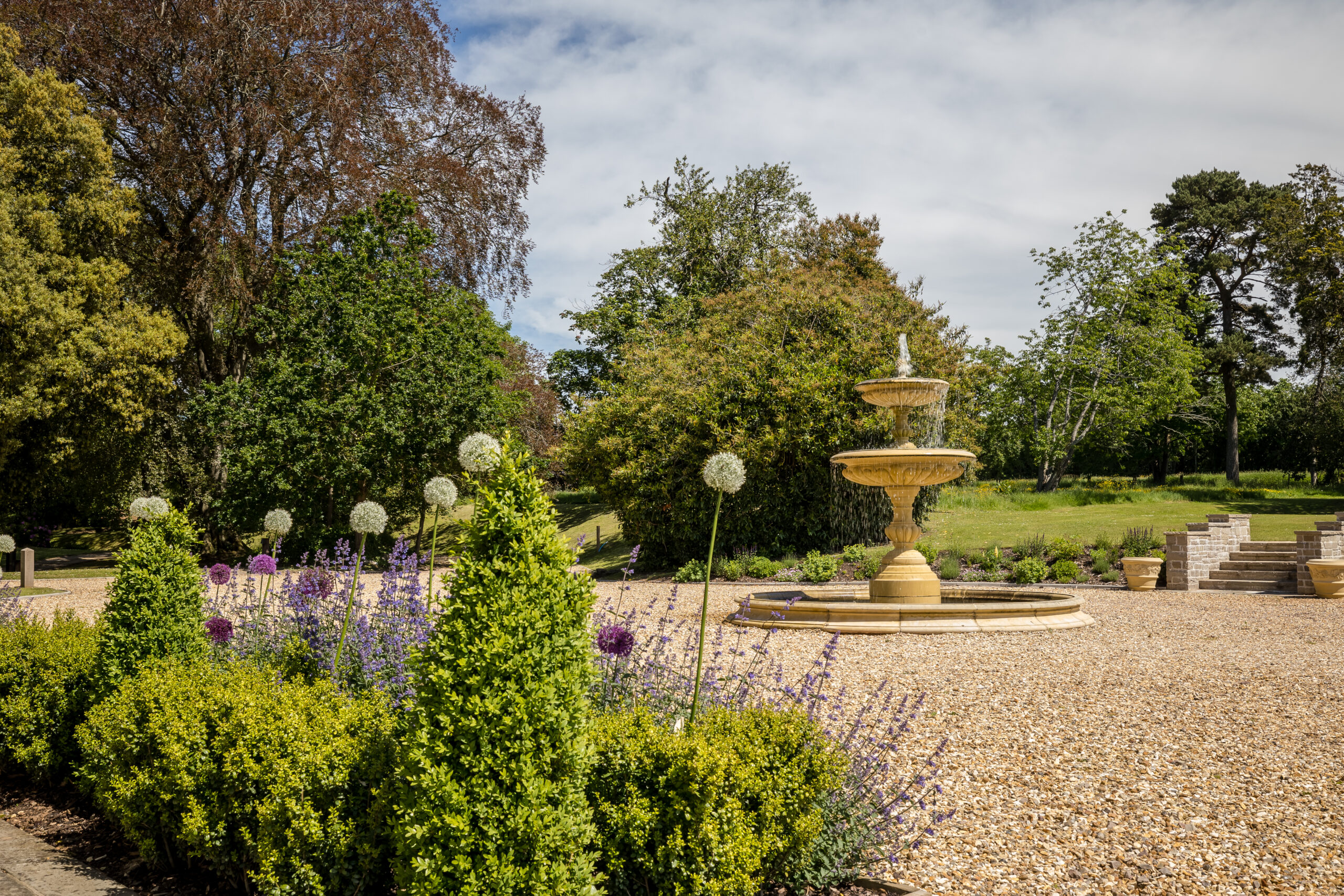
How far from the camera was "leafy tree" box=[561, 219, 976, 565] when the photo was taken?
670 inches

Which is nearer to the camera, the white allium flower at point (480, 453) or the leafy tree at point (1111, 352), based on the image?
the white allium flower at point (480, 453)

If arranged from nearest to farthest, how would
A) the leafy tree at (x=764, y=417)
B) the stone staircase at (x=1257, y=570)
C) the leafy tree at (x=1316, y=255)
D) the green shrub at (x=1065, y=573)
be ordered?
the stone staircase at (x=1257, y=570) < the green shrub at (x=1065, y=573) < the leafy tree at (x=764, y=417) < the leafy tree at (x=1316, y=255)

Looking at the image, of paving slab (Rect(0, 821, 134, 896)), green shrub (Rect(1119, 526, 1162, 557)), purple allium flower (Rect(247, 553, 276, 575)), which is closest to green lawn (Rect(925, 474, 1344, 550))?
green shrub (Rect(1119, 526, 1162, 557))

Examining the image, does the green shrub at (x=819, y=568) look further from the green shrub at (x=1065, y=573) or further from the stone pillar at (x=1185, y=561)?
the stone pillar at (x=1185, y=561)

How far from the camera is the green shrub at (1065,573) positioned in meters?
14.6

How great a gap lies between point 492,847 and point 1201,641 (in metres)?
8.56

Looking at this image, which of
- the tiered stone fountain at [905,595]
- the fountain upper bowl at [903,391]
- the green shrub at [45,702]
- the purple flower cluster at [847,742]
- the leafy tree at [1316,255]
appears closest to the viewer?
the purple flower cluster at [847,742]

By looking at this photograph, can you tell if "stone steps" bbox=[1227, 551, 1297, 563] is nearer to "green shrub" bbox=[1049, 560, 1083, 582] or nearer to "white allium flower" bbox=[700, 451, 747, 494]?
"green shrub" bbox=[1049, 560, 1083, 582]

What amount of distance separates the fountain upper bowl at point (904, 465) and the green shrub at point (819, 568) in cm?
410

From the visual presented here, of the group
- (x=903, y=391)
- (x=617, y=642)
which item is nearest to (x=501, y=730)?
(x=617, y=642)

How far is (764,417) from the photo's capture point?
57.2 feet

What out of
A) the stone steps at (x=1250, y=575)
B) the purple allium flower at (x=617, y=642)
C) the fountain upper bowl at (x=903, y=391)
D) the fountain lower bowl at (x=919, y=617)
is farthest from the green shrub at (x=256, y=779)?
the stone steps at (x=1250, y=575)

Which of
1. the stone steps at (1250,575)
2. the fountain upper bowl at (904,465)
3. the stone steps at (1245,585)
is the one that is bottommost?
the stone steps at (1245,585)

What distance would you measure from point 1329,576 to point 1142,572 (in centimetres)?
241
